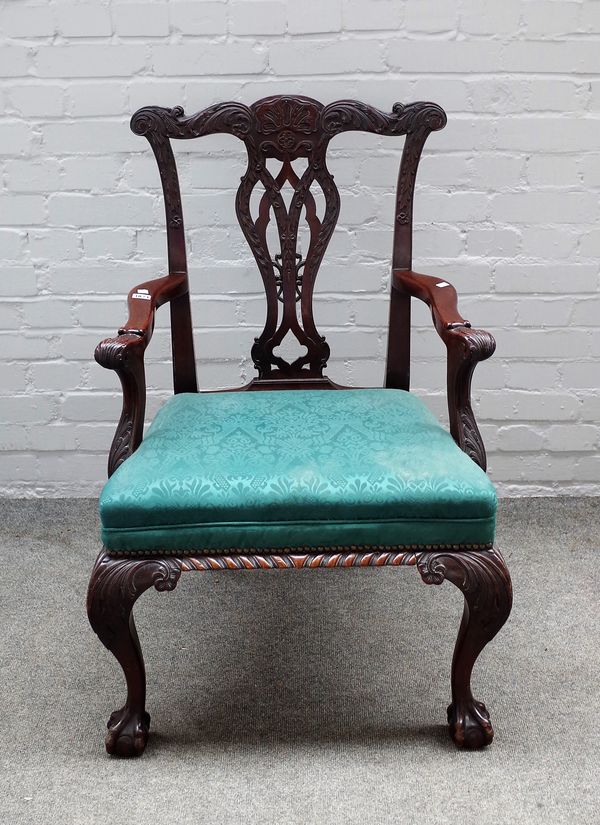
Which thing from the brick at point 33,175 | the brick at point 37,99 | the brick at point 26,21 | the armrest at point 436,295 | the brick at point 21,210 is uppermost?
the brick at point 26,21

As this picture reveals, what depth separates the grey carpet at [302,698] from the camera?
4.53 ft

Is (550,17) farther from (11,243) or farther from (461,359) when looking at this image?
(11,243)

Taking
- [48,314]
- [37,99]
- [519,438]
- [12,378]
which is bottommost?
[519,438]

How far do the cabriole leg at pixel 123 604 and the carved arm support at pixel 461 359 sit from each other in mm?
547

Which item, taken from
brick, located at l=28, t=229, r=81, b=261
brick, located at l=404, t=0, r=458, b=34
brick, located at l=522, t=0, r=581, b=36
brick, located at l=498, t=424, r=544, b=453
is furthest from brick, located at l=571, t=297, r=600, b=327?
brick, located at l=28, t=229, r=81, b=261

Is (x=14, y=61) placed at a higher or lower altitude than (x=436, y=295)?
higher

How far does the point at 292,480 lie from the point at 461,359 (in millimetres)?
360

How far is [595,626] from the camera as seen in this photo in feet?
6.11

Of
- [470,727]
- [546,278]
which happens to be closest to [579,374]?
[546,278]

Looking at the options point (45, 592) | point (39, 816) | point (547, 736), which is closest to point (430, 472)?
point (547, 736)

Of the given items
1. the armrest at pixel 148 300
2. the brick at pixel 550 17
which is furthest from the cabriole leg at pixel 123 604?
the brick at pixel 550 17

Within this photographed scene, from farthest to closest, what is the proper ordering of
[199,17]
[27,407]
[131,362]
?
[27,407] → [199,17] → [131,362]

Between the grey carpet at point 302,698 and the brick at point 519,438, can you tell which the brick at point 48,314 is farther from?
the brick at point 519,438

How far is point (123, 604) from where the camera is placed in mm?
1398
